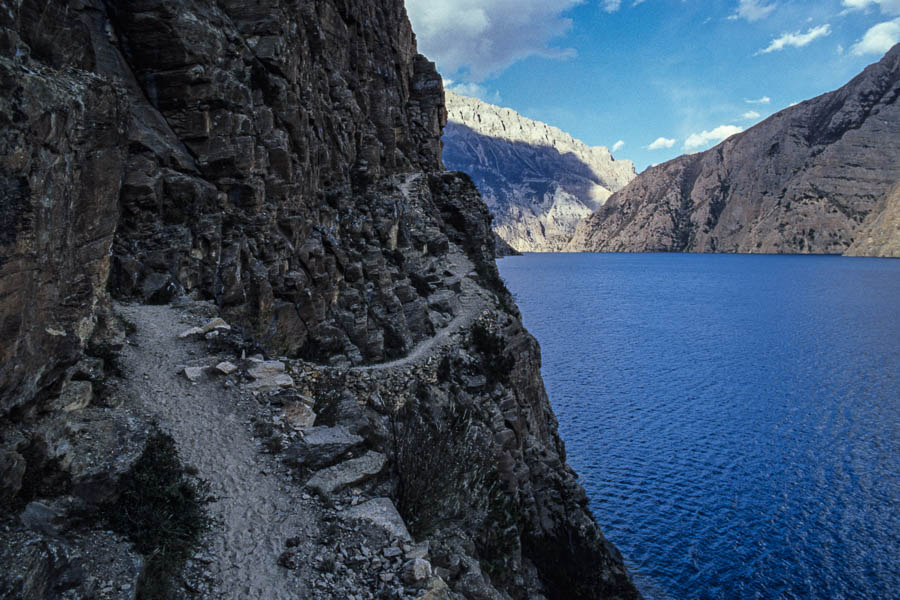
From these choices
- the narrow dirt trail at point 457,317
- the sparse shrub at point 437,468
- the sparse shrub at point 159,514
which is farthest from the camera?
the narrow dirt trail at point 457,317

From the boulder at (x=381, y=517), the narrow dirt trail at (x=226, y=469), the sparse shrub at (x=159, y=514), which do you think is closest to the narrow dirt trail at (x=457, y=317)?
the narrow dirt trail at (x=226, y=469)

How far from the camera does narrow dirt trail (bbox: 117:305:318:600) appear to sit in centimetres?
818

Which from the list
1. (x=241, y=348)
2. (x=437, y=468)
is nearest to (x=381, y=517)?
(x=437, y=468)

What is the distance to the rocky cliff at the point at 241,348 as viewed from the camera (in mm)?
7574

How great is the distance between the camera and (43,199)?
762cm

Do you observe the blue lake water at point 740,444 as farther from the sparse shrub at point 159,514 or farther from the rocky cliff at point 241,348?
the sparse shrub at point 159,514

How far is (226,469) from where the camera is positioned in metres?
10.2

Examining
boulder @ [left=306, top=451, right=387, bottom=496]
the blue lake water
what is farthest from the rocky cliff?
the blue lake water

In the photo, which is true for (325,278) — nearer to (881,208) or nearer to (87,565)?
(87,565)

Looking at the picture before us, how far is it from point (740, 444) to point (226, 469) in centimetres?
3278

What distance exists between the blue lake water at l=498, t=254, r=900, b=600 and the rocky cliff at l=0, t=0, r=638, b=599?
4662mm

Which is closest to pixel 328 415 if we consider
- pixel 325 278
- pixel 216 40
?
pixel 325 278

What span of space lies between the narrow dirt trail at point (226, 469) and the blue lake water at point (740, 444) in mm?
18779

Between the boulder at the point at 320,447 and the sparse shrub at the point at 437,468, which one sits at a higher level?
the boulder at the point at 320,447
